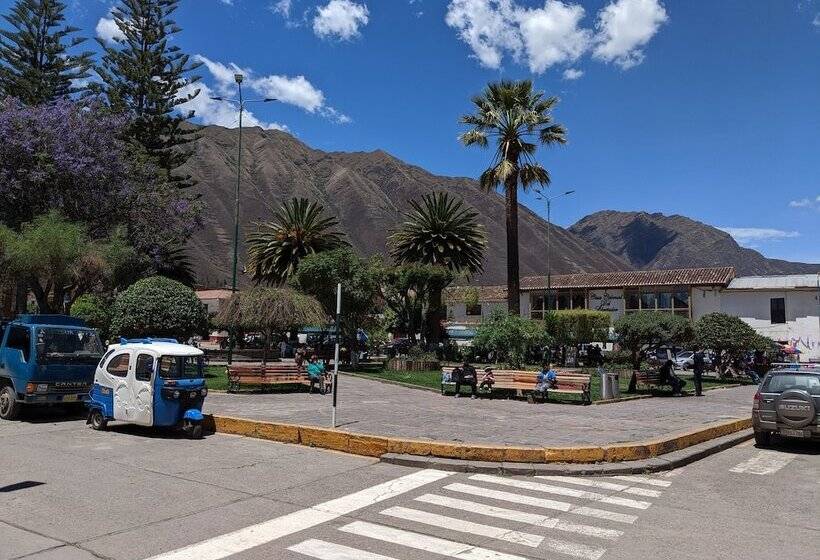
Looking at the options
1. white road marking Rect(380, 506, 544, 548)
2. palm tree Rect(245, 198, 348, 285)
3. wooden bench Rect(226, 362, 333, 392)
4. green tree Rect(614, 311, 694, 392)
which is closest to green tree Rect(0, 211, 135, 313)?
wooden bench Rect(226, 362, 333, 392)

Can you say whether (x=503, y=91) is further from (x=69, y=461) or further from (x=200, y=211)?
(x=69, y=461)

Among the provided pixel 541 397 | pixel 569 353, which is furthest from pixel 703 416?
pixel 569 353

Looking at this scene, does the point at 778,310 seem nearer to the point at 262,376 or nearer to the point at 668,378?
the point at 668,378

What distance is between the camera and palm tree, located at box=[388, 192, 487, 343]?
41281 millimetres

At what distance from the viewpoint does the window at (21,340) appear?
12727 mm

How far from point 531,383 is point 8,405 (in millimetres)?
12983

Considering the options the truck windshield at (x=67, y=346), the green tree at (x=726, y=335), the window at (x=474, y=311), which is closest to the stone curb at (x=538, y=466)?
the truck windshield at (x=67, y=346)

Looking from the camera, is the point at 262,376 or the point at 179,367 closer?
the point at 179,367

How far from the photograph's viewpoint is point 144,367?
1119 cm

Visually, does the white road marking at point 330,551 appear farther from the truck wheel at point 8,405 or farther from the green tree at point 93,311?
the green tree at point 93,311

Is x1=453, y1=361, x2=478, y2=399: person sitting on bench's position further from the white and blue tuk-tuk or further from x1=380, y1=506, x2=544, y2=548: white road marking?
x1=380, y1=506, x2=544, y2=548: white road marking

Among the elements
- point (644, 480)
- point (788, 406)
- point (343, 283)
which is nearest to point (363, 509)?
point (644, 480)

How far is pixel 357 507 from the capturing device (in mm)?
6902

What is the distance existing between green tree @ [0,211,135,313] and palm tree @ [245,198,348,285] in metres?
16.7
